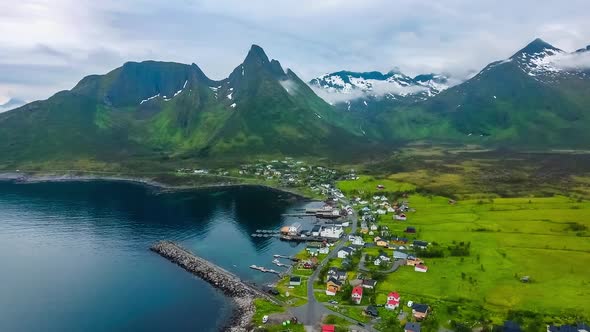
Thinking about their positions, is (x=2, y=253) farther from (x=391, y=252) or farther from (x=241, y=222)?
(x=391, y=252)

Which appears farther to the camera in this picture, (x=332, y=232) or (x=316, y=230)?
(x=316, y=230)

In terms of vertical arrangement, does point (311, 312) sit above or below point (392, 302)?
below

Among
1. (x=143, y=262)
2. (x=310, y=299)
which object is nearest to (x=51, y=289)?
(x=143, y=262)

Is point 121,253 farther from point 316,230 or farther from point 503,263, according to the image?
point 503,263

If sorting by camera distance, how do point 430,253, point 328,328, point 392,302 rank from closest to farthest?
point 328,328 < point 392,302 < point 430,253

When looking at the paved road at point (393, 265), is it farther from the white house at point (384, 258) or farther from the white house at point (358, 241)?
the white house at point (358, 241)

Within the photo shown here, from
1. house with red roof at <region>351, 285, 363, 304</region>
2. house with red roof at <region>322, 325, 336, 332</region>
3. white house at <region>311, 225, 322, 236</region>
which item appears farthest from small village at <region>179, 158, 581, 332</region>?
white house at <region>311, 225, 322, 236</region>

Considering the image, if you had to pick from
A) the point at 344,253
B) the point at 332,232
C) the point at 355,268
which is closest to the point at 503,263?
the point at 355,268
